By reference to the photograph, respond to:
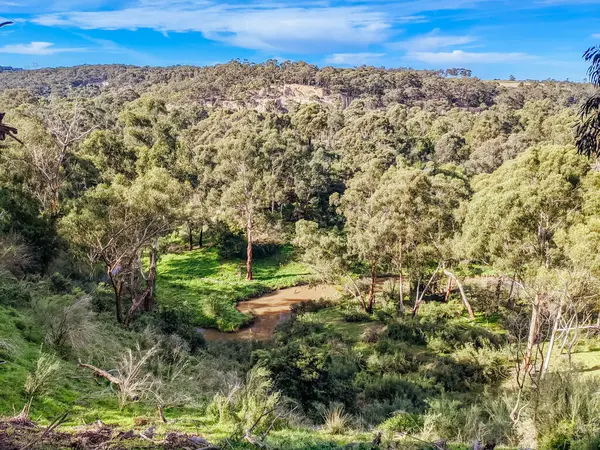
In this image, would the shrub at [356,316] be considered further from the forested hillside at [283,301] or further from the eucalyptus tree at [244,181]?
the eucalyptus tree at [244,181]

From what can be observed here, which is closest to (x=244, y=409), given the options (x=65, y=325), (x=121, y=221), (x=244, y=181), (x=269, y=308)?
(x=65, y=325)

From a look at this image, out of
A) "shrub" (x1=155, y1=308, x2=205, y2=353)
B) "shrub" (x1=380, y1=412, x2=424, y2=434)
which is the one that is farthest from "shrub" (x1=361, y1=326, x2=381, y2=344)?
"shrub" (x1=380, y1=412, x2=424, y2=434)

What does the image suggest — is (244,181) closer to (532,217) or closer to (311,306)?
Result: (311,306)

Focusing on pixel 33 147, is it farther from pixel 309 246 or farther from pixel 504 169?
pixel 504 169

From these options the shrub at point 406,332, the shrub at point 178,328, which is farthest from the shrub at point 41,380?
the shrub at point 406,332

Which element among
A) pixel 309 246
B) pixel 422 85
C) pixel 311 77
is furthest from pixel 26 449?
pixel 422 85

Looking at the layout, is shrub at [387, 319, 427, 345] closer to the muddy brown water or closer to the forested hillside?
the forested hillside
